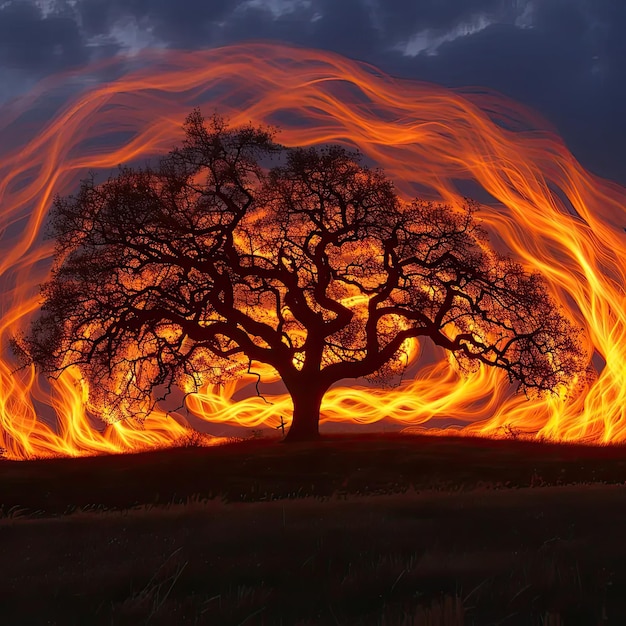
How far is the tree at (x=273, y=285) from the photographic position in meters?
31.1

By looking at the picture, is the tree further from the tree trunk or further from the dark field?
the dark field

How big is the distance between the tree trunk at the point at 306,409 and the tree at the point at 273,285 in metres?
0.05

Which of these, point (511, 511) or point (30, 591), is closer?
point (30, 591)

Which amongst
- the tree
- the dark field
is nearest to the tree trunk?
the tree

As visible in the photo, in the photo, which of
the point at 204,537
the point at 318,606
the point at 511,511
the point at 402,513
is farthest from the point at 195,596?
the point at 511,511

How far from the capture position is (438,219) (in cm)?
3216

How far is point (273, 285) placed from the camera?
110 ft

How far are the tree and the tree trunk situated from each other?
51 millimetres

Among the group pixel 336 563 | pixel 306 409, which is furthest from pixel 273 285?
pixel 336 563

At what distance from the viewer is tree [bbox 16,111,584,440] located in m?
31.1

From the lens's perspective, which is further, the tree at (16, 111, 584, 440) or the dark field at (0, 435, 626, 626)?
the tree at (16, 111, 584, 440)

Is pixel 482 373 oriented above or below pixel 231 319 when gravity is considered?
below

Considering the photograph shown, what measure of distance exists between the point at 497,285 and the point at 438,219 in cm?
325

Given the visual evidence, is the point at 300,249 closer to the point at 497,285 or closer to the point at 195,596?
the point at 497,285
